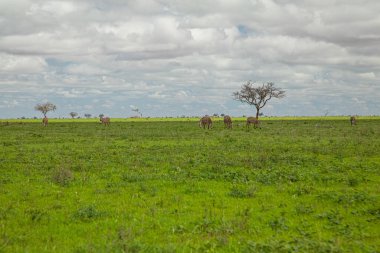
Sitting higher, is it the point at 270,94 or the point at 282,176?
the point at 270,94

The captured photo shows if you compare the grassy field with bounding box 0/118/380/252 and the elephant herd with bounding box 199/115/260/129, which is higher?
the elephant herd with bounding box 199/115/260/129

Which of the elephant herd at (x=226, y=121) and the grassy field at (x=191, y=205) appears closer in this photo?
the grassy field at (x=191, y=205)

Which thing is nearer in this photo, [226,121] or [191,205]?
[191,205]

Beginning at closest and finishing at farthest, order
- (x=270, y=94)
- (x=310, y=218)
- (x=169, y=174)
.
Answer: (x=310, y=218), (x=169, y=174), (x=270, y=94)

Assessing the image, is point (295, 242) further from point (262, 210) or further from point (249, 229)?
point (262, 210)

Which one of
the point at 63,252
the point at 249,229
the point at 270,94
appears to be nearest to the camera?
the point at 63,252

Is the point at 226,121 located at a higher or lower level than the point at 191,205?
higher

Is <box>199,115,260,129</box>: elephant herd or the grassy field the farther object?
<box>199,115,260,129</box>: elephant herd

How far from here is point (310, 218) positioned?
12.0m

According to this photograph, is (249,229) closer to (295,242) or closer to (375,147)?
(295,242)

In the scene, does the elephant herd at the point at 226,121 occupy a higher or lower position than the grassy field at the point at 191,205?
higher

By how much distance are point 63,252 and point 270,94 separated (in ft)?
257

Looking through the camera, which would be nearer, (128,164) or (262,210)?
(262,210)

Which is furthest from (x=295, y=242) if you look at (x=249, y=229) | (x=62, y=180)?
(x=62, y=180)
